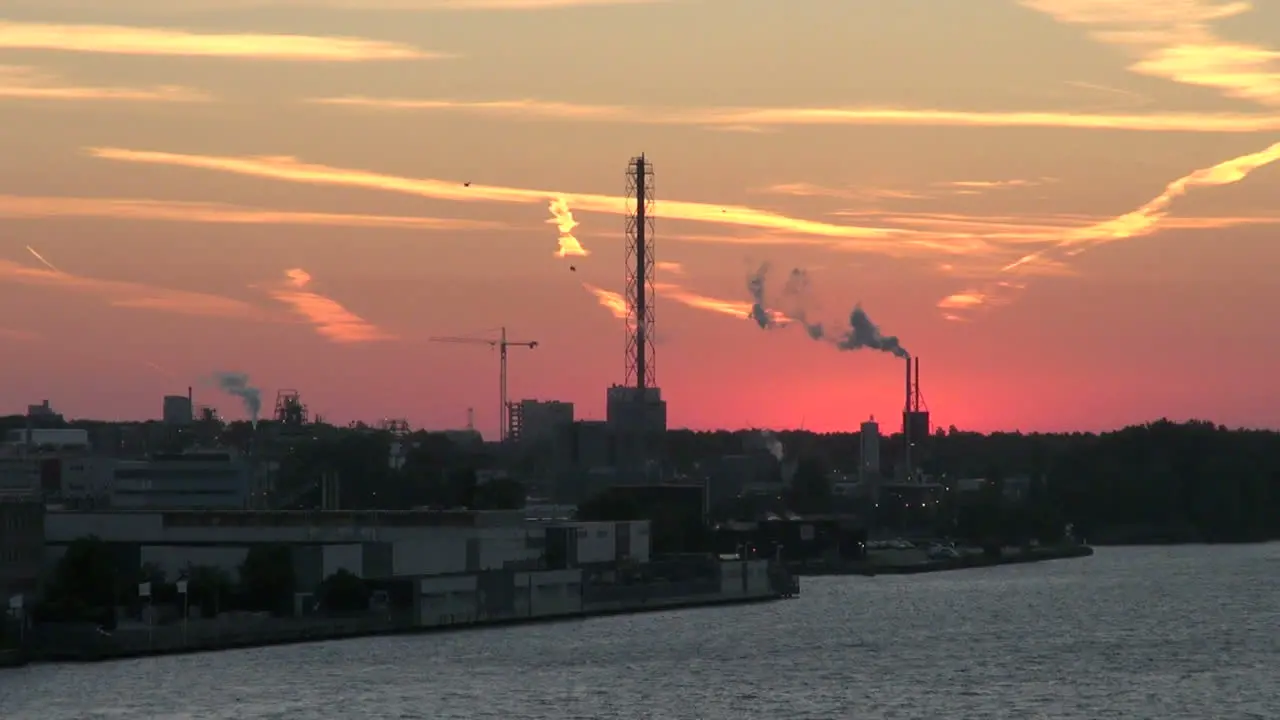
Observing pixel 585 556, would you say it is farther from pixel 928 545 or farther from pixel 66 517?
pixel 928 545

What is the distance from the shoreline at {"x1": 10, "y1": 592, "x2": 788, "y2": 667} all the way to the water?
1063 mm

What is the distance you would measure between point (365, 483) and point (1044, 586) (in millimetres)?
52422

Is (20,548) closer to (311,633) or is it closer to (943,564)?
(311,633)

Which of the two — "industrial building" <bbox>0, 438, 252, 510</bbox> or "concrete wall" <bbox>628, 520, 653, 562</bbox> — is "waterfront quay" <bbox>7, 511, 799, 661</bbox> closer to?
"concrete wall" <bbox>628, 520, 653, 562</bbox>

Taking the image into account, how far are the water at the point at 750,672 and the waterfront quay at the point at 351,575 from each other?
2.00 meters

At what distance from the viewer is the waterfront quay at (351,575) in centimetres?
5997

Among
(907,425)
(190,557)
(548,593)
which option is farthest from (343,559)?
(907,425)

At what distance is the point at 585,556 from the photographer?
83.2m

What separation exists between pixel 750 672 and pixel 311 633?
1374 cm

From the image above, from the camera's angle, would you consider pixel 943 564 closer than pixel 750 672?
No

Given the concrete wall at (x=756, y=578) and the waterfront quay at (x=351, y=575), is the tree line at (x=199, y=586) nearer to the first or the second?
the waterfront quay at (x=351, y=575)

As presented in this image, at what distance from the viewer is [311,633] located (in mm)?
62594

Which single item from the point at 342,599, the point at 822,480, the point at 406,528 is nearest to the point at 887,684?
the point at 342,599

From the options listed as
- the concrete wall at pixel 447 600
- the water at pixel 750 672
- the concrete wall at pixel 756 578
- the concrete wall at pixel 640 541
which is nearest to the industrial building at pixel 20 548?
the water at pixel 750 672
